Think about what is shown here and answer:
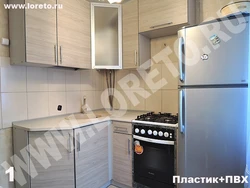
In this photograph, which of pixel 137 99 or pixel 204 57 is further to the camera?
pixel 137 99

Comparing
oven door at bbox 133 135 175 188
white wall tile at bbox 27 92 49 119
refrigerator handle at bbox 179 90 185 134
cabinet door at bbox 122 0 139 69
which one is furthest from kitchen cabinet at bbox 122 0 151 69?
white wall tile at bbox 27 92 49 119

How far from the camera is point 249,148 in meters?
1.13

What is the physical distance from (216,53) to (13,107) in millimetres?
1931

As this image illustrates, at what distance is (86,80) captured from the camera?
2.54m

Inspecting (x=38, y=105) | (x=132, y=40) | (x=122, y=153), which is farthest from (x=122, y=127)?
(x=132, y=40)

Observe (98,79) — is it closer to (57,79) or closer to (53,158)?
(57,79)

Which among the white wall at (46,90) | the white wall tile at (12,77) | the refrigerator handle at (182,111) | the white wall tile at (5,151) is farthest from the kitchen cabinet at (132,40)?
the white wall tile at (5,151)

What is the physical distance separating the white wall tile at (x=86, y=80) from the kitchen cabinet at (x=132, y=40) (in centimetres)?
63

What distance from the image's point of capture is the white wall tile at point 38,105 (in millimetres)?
1878

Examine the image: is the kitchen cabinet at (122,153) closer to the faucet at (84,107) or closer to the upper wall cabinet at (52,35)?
the faucet at (84,107)

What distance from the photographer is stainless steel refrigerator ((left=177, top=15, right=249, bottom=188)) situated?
1.25m

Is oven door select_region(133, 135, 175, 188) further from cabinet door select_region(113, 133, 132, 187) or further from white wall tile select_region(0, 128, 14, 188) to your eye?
white wall tile select_region(0, 128, 14, 188)

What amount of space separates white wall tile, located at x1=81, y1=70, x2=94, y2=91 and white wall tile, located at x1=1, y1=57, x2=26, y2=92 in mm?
805

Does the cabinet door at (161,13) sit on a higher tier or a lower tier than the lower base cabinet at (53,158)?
higher
